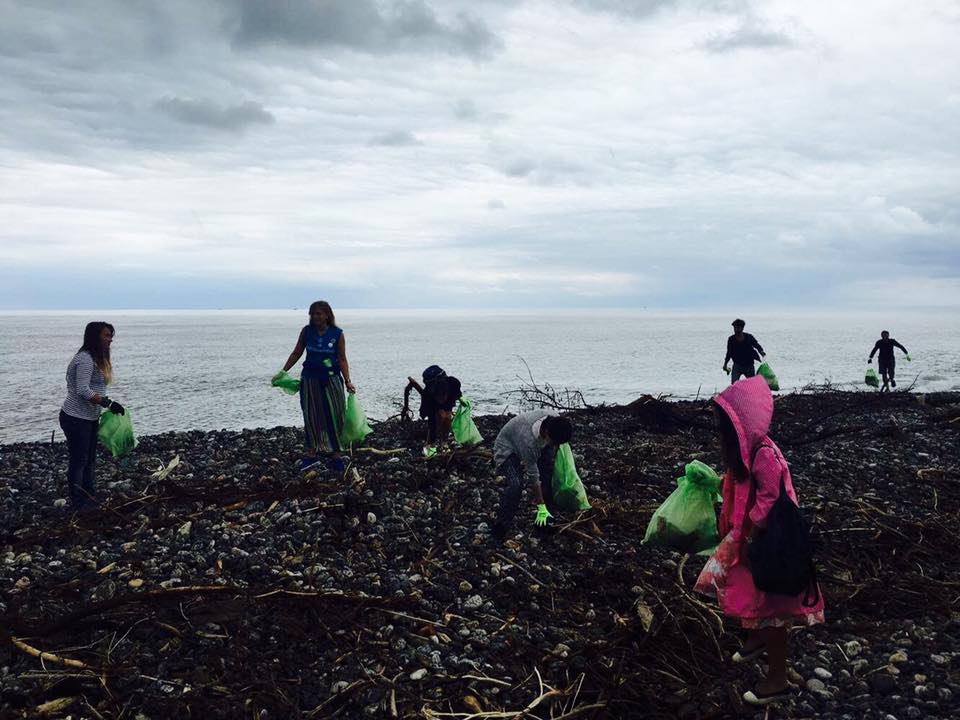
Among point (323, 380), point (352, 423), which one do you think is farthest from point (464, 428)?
point (323, 380)

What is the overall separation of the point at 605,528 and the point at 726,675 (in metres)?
3.00

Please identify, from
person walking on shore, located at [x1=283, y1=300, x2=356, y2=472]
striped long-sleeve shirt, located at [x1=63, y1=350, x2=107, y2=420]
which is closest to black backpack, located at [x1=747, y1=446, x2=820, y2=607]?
person walking on shore, located at [x1=283, y1=300, x2=356, y2=472]

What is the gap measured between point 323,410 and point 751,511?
6.75 meters

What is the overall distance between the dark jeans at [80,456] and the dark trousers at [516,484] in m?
5.34

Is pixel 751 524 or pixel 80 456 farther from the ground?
pixel 751 524

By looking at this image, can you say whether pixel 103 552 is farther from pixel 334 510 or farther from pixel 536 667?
pixel 536 667

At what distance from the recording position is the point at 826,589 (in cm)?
670

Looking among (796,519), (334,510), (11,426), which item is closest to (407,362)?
(11,426)

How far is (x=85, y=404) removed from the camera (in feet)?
29.0

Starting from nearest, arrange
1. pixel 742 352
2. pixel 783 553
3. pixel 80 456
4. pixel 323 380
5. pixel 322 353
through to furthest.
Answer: pixel 783 553 → pixel 80 456 → pixel 322 353 → pixel 323 380 → pixel 742 352

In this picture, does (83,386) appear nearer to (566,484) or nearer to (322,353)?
(322,353)

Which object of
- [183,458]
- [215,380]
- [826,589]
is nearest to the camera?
[826,589]

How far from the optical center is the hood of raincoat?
455 cm

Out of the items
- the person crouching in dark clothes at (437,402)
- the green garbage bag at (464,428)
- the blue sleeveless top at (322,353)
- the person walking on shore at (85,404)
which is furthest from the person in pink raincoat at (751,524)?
the person walking on shore at (85,404)
